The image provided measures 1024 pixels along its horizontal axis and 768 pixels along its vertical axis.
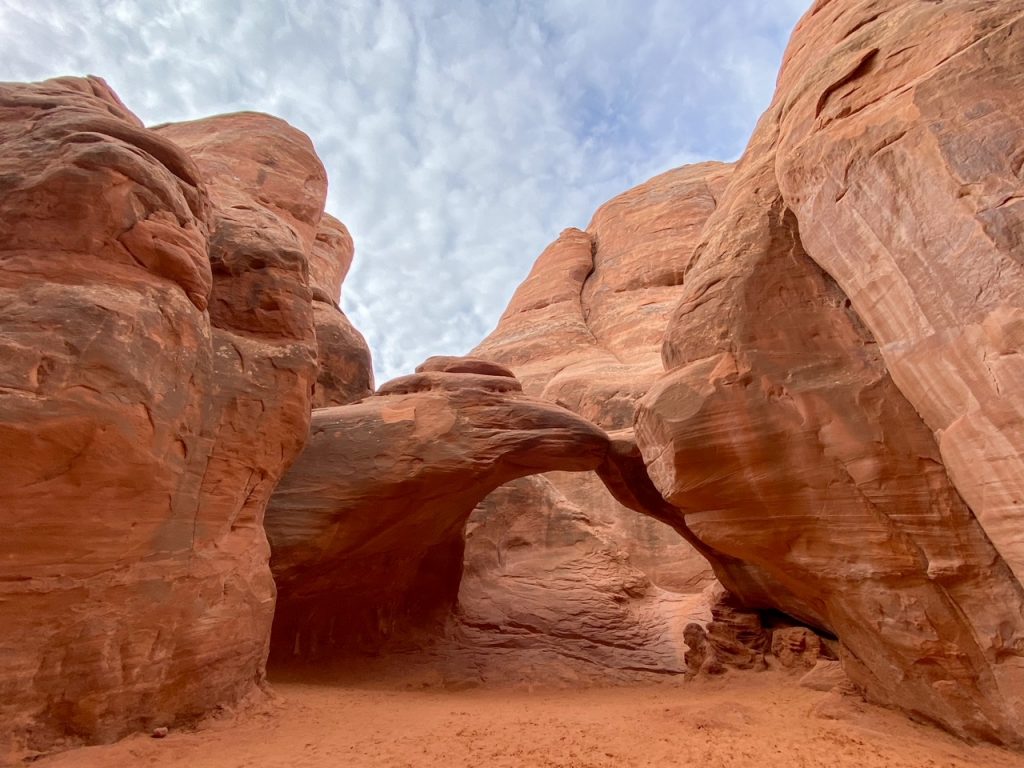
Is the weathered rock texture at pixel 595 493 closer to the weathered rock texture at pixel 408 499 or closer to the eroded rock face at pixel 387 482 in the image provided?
the weathered rock texture at pixel 408 499

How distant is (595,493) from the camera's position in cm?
1819

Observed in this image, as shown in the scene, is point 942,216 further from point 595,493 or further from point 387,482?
point 595,493

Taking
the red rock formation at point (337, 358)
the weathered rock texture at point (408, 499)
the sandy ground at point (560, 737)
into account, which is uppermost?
the red rock formation at point (337, 358)

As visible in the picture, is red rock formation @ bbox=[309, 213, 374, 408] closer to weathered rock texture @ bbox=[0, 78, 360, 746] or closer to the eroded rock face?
the eroded rock face

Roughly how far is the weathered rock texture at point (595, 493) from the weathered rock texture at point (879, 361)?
18.2ft

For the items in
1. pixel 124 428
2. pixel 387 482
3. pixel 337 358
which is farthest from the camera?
pixel 337 358

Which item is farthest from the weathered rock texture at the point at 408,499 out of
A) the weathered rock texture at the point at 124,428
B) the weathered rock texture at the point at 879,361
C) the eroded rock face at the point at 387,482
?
the weathered rock texture at the point at 879,361

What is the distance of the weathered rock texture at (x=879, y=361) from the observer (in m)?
4.40

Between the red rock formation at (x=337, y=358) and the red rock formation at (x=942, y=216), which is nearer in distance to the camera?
the red rock formation at (x=942, y=216)

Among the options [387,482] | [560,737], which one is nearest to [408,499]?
[387,482]

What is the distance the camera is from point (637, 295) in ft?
83.1

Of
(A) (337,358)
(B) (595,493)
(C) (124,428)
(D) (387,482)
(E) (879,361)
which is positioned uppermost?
(A) (337,358)

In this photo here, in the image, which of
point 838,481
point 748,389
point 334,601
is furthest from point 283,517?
point 838,481

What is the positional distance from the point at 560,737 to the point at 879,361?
4.66 metres
